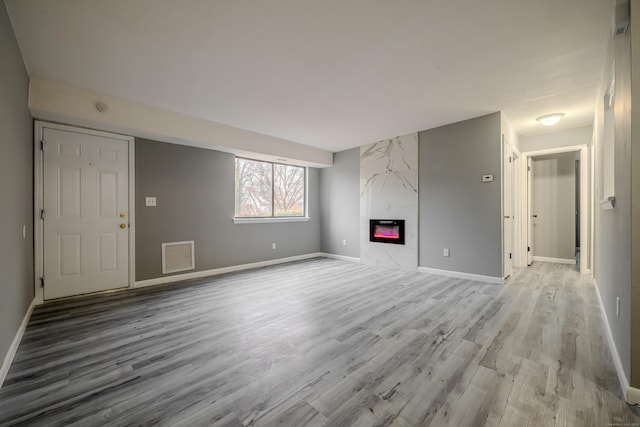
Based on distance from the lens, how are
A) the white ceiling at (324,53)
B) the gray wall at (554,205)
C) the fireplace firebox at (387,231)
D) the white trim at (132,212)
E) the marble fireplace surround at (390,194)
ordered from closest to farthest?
the white ceiling at (324,53), the white trim at (132,212), the marble fireplace surround at (390,194), the fireplace firebox at (387,231), the gray wall at (554,205)

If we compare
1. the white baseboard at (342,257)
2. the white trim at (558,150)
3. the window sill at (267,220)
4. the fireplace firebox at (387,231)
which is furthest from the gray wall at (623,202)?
the window sill at (267,220)

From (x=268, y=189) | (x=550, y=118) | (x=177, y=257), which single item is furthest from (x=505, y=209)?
(x=177, y=257)

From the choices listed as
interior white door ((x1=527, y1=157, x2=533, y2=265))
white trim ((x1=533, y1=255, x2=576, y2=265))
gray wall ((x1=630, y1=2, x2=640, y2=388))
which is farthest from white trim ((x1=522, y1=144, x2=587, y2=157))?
gray wall ((x1=630, y1=2, x2=640, y2=388))

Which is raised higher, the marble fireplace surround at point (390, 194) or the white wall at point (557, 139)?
the white wall at point (557, 139)

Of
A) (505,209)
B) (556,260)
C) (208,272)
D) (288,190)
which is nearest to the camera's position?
(505,209)

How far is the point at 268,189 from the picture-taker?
19.2ft

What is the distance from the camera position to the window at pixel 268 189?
542 cm

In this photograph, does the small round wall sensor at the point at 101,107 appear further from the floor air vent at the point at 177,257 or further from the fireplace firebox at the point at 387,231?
the fireplace firebox at the point at 387,231

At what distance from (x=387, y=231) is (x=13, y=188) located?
16.6 ft

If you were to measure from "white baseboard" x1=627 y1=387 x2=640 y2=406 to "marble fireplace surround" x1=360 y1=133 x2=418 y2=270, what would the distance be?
3.38 meters

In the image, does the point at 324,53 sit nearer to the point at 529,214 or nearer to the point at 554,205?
the point at 529,214

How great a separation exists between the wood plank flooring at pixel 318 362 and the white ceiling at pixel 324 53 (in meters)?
2.57

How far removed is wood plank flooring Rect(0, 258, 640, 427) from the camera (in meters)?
1.47

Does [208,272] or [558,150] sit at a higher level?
[558,150]
